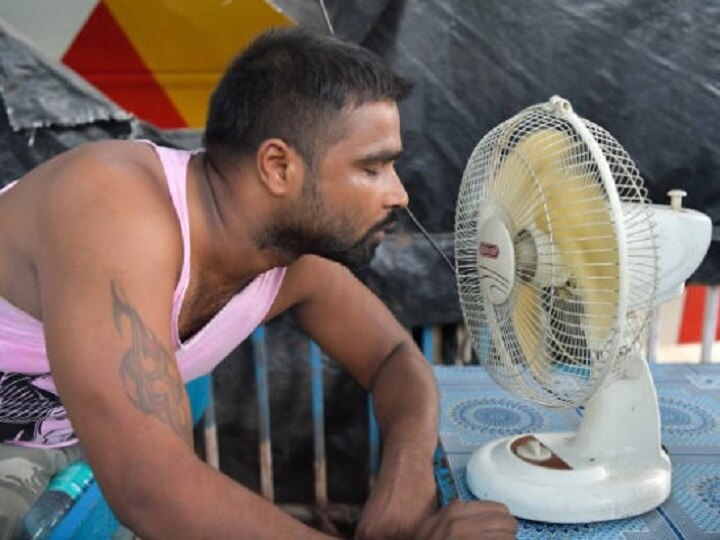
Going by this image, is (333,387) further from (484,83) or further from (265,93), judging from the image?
(265,93)

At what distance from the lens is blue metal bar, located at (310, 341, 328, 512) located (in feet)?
6.37

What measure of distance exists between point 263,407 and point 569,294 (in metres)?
1.24

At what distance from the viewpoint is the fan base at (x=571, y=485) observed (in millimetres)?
983

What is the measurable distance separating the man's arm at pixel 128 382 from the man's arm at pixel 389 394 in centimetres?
20

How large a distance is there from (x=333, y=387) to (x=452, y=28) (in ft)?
3.08

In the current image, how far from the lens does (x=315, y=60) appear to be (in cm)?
99

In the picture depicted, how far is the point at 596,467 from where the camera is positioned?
102 cm

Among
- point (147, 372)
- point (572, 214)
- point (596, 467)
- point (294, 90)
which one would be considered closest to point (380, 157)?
point (294, 90)

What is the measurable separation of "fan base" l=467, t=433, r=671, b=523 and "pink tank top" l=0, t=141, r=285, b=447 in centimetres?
42

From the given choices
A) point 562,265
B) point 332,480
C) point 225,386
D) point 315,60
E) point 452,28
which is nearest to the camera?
point 562,265

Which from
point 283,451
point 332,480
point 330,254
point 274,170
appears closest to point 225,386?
point 283,451

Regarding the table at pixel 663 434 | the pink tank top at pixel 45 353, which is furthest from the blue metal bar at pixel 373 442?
the pink tank top at pixel 45 353

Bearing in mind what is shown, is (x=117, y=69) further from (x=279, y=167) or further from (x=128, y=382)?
(x=128, y=382)

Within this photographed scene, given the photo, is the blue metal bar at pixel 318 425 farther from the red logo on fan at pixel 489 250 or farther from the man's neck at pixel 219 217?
the red logo on fan at pixel 489 250
